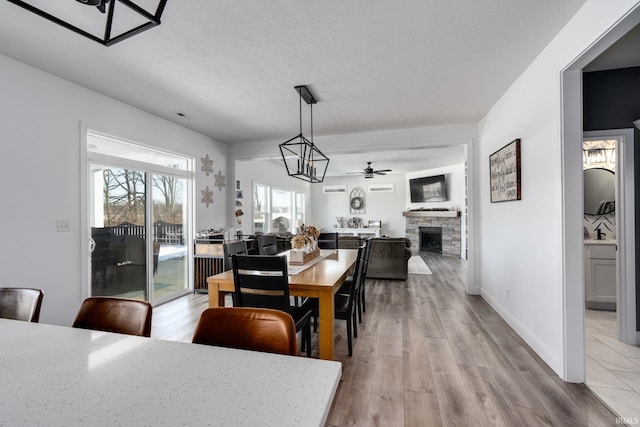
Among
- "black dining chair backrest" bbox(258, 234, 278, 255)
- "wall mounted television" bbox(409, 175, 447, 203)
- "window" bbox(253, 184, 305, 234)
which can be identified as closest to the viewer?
"black dining chair backrest" bbox(258, 234, 278, 255)

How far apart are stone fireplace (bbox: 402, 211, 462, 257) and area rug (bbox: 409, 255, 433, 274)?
1.22 metres

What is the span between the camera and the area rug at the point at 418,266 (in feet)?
19.5

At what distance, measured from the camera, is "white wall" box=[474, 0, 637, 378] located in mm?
1978

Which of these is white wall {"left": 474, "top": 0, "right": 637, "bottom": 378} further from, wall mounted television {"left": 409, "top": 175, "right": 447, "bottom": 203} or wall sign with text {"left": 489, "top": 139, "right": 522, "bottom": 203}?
wall mounted television {"left": 409, "top": 175, "right": 447, "bottom": 203}

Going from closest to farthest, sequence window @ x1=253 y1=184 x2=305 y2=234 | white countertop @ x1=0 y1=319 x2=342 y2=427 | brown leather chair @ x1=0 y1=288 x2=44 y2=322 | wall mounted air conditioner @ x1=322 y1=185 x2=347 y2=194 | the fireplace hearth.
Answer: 1. white countertop @ x1=0 y1=319 x2=342 y2=427
2. brown leather chair @ x1=0 y1=288 x2=44 y2=322
3. window @ x1=253 y1=184 x2=305 y2=234
4. the fireplace hearth
5. wall mounted air conditioner @ x1=322 y1=185 x2=347 y2=194

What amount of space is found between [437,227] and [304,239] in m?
6.69

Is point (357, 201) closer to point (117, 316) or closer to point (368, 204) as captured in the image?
point (368, 204)

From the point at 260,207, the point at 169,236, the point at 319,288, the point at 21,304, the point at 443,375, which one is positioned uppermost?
the point at 260,207

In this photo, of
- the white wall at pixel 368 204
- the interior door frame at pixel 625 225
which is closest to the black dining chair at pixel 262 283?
the interior door frame at pixel 625 225

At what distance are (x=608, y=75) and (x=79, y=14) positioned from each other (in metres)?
4.24

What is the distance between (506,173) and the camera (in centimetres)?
311

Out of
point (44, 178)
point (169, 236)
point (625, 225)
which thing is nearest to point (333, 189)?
point (169, 236)

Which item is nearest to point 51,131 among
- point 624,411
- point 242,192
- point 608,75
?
point 242,192

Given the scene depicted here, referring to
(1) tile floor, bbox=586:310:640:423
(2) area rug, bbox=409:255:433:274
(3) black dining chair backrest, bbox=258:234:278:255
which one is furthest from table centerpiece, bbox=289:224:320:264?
(2) area rug, bbox=409:255:433:274
